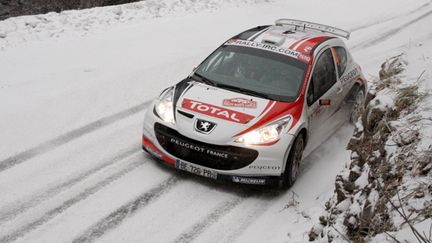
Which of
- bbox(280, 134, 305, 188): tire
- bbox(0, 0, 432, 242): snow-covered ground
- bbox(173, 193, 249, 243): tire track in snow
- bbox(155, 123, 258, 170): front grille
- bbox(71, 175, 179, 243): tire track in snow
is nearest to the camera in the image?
bbox(71, 175, 179, 243): tire track in snow

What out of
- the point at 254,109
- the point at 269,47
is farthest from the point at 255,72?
the point at 254,109

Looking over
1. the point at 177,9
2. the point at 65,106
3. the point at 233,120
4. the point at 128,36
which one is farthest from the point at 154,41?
the point at 233,120

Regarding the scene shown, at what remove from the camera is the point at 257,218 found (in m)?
→ 6.89

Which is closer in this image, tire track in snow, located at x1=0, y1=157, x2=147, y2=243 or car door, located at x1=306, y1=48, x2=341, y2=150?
tire track in snow, located at x1=0, y1=157, x2=147, y2=243

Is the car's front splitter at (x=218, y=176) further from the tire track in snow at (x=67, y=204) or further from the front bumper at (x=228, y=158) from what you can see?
the tire track in snow at (x=67, y=204)

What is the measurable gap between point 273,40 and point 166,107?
2152 millimetres

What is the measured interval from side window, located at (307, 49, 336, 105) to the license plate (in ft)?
5.80

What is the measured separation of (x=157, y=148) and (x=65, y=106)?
251 cm

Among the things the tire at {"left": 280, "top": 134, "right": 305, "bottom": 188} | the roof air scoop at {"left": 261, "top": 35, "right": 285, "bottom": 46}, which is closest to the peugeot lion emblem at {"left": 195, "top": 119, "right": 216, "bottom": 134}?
the tire at {"left": 280, "top": 134, "right": 305, "bottom": 188}

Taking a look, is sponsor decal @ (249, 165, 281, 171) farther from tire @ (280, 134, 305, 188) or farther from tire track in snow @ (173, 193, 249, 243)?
tire track in snow @ (173, 193, 249, 243)

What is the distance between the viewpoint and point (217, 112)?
24.2 ft

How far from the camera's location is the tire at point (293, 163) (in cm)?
736

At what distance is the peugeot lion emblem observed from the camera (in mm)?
7137

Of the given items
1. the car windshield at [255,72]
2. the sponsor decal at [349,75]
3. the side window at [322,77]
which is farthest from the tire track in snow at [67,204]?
the sponsor decal at [349,75]
